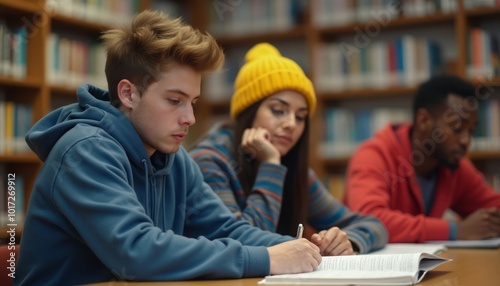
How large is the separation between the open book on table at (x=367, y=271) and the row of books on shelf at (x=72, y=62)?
240 centimetres

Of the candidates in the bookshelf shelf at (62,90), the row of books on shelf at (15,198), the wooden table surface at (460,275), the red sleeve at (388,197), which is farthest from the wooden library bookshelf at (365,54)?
the wooden table surface at (460,275)

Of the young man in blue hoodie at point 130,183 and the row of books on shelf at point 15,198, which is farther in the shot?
the row of books on shelf at point 15,198

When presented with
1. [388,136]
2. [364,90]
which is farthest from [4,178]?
[364,90]

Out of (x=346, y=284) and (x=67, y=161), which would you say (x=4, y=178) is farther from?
(x=346, y=284)

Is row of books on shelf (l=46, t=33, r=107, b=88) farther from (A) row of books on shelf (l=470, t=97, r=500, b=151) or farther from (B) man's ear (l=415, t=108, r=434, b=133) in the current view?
(A) row of books on shelf (l=470, t=97, r=500, b=151)

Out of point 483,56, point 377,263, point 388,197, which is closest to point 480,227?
point 388,197

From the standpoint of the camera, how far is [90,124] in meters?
1.25

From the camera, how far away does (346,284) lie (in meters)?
1.03

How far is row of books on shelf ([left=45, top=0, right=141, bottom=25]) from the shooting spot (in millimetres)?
3484

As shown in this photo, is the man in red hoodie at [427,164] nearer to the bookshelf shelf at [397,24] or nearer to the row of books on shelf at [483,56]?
the row of books on shelf at [483,56]

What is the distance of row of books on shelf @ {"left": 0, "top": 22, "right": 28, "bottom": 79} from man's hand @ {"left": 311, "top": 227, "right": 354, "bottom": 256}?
7.37ft

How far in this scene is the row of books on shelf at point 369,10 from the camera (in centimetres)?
384

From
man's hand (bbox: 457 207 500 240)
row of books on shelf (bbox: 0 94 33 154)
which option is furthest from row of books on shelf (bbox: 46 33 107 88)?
man's hand (bbox: 457 207 500 240)

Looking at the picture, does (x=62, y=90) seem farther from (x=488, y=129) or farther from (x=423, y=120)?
(x=488, y=129)
